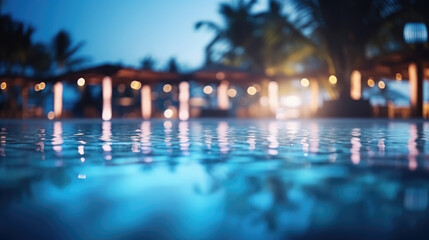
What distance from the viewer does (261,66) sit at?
28.9 metres

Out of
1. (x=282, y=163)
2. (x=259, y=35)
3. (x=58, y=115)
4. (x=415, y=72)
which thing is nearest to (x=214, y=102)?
(x=259, y=35)

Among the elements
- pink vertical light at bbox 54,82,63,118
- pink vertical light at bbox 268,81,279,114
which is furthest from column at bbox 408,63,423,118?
pink vertical light at bbox 54,82,63,118

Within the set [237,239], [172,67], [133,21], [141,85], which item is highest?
[133,21]

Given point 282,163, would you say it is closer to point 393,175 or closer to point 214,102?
point 393,175

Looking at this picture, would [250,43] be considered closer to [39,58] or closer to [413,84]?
[413,84]

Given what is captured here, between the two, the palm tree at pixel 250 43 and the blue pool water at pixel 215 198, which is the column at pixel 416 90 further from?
the blue pool water at pixel 215 198

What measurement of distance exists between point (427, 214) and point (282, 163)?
2.10m

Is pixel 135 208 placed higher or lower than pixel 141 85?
lower

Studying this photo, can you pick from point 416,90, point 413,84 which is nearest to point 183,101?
Result: point 413,84

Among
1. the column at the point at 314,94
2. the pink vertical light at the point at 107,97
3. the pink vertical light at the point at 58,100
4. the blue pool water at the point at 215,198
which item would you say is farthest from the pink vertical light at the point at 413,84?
the pink vertical light at the point at 58,100

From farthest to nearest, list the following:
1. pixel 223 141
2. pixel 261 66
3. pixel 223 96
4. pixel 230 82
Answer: pixel 261 66
pixel 223 96
pixel 230 82
pixel 223 141

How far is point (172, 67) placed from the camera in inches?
1706

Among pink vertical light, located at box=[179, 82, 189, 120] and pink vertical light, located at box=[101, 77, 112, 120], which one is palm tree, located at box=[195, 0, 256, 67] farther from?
pink vertical light, located at box=[101, 77, 112, 120]

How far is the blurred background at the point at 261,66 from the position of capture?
1891 cm
